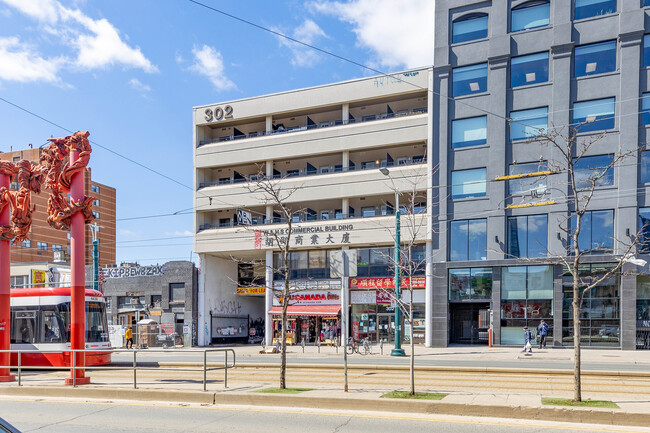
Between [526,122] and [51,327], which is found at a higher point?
[526,122]

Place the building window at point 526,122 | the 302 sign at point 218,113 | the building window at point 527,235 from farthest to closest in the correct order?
the 302 sign at point 218,113
the building window at point 526,122
the building window at point 527,235

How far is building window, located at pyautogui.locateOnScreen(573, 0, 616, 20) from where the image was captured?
34656 millimetres

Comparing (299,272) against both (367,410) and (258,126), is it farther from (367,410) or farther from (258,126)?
(367,410)

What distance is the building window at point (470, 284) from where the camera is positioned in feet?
121

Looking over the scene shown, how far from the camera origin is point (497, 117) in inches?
1446

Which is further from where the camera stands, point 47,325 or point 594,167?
point 594,167

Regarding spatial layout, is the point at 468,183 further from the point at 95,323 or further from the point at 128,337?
the point at 128,337

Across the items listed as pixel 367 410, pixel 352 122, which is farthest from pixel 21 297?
pixel 352 122

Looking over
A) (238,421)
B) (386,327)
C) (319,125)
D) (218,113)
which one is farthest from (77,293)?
(218,113)

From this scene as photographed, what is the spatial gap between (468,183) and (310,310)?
14.1 metres

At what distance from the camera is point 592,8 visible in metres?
35.1

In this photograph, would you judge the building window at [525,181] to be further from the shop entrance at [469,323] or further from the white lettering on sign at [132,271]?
the white lettering on sign at [132,271]

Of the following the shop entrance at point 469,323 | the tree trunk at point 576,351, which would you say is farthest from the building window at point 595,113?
the tree trunk at point 576,351

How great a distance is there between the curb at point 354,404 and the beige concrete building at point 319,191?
75.9 feet
